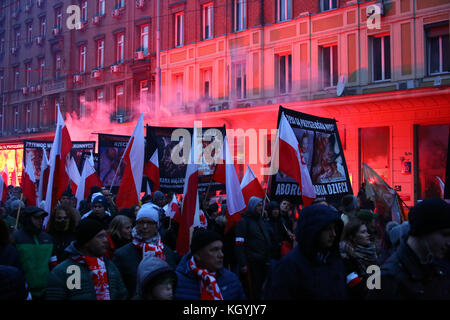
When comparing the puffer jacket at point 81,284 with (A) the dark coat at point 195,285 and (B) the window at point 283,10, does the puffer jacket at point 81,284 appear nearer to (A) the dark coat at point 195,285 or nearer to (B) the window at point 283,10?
(A) the dark coat at point 195,285

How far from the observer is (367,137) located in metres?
17.4

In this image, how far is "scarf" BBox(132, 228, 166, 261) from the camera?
496 cm

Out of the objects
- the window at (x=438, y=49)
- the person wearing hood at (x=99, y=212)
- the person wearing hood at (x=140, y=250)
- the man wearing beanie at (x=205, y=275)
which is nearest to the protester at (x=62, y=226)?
the person wearing hood at (x=140, y=250)

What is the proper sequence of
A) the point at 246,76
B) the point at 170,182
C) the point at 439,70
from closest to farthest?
the point at 170,182, the point at 439,70, the point at 246,76

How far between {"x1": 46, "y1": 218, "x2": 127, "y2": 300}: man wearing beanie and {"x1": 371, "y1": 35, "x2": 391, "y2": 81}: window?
1505 cm

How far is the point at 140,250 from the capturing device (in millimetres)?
4977

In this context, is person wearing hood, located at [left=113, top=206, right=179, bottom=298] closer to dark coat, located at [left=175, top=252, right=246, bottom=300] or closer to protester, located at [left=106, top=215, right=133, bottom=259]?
protester, located at [left=106, top=215, right=133, bottom=259]

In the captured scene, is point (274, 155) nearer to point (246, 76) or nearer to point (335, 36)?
point (335, 36)

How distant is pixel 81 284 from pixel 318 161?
4.93 m

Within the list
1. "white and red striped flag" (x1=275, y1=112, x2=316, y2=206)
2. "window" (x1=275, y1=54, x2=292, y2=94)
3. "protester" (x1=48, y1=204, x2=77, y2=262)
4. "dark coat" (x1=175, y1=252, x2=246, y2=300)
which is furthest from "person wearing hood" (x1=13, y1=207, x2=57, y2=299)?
"window" (x1=275, y1=54, x2=292, y2=94)

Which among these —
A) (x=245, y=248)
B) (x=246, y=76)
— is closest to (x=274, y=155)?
(x=245, y=248)

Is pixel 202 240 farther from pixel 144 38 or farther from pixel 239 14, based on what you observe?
pixel 144 38
